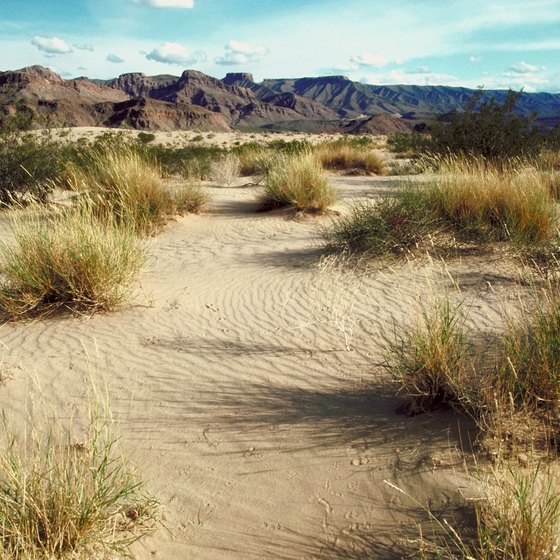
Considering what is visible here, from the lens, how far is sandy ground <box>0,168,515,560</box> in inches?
108

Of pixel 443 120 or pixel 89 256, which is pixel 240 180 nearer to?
pixel 443 120

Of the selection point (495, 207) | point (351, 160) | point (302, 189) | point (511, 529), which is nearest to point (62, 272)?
point (511, 529)

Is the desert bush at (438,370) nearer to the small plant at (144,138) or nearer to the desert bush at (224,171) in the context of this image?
the desert bush at (224,171)

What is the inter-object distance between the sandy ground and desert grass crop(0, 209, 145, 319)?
259 millimetres

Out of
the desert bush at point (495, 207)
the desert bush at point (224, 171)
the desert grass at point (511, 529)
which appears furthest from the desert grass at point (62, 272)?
the desert bush at point (224, 171)

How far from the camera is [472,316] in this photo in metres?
5.15

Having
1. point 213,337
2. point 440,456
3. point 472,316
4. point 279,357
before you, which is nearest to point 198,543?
point 440,456

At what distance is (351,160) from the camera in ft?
58.8

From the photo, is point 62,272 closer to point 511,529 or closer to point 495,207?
point 511,529

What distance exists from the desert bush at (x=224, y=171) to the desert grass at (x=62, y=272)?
946 cm

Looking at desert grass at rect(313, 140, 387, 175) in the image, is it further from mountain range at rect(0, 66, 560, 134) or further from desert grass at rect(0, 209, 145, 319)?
desert grass at rect(0, 209, 145, 319)

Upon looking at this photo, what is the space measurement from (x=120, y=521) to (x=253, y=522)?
69 centimetres

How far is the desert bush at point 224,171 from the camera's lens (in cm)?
1501

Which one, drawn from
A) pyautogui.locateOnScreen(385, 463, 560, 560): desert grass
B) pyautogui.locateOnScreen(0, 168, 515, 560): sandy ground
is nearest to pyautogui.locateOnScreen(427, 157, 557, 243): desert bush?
pyautogui.locateOnScreen(0, 168, 515, 560): sandy ground
